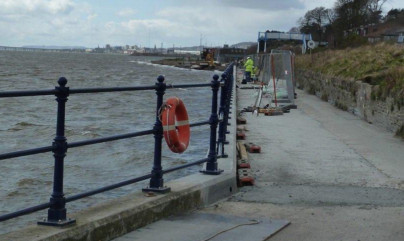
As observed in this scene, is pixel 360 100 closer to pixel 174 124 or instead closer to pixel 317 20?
pixel 174 124

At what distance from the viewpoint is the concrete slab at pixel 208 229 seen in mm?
6168

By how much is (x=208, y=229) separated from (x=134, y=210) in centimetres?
80

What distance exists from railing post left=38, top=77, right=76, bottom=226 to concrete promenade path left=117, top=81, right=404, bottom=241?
784 mm

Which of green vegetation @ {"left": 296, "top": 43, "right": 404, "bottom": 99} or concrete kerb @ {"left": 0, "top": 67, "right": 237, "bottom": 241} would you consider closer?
concrete kerb @ {"left": 0, "top": 67, "right": 237, "bottom": 241}

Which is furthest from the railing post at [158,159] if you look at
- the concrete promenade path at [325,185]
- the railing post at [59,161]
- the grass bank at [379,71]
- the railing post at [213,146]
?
the grass bank at [379,71]

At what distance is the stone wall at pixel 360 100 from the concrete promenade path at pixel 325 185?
543 mm

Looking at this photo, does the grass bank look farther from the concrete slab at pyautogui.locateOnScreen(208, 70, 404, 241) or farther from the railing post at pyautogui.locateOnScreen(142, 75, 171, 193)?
the railing post at pyautogui.locateOnScreen(142, 75, 171, 193)

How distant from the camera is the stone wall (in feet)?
53.6

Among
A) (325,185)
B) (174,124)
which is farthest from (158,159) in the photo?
(325,185)

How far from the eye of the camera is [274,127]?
17016 millimetres

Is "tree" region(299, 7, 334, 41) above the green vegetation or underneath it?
above

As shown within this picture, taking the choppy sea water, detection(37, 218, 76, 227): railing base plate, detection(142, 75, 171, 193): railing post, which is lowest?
the choppy sea water

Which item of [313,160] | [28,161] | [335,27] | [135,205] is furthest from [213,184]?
[335,27]

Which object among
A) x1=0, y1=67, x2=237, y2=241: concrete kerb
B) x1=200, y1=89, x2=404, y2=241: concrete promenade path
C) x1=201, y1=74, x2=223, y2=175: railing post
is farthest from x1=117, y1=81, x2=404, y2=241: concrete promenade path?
x1=201, y1=74, x2=223, y2=175: railing post
